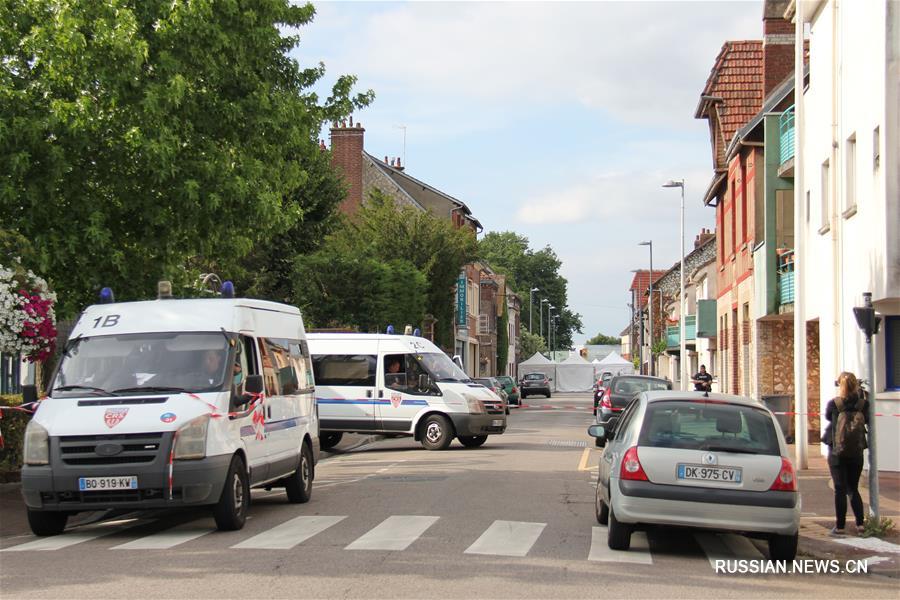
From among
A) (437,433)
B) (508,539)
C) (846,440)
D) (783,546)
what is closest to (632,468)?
(783,546)

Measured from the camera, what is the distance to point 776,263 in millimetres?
28219

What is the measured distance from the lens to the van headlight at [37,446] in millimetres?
11391

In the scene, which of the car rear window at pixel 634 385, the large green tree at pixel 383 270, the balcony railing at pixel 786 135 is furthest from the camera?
the large green tree at pixel 383 270

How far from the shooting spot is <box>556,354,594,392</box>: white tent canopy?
98812 millimetres

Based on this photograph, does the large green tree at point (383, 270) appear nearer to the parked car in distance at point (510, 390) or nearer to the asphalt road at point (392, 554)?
the parked car in distance at point (510, 390)

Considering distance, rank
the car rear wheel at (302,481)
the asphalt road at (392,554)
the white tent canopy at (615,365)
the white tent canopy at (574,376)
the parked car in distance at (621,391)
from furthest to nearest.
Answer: the white tent canopy at (574,376)
the white tent canopy at (615,365)
the parked car in distance at (621,391)
the car rear wheel at (302,481)
the asphalt road at (392,554)

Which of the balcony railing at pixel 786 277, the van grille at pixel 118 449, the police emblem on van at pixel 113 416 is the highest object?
the balcony railing at pixel 786 277

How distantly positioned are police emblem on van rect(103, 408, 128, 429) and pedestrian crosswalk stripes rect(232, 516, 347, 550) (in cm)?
173

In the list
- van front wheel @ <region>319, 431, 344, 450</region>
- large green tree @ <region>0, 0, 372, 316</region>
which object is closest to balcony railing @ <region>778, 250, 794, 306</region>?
van front wheel @ <region>319, 431, 344, 450</region>

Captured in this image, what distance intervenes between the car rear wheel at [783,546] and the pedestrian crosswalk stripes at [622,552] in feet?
3.58

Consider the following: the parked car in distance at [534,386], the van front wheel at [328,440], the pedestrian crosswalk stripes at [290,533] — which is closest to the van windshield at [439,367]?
the van front wheel at [328,440]

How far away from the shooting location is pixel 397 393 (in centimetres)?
2480

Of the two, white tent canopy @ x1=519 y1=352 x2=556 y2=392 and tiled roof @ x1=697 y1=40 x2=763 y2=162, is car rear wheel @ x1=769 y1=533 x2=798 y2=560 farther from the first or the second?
white tent canopy @ x1=519 y1=352 x2=556 y2=392

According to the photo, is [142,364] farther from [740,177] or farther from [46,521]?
[740,177]
